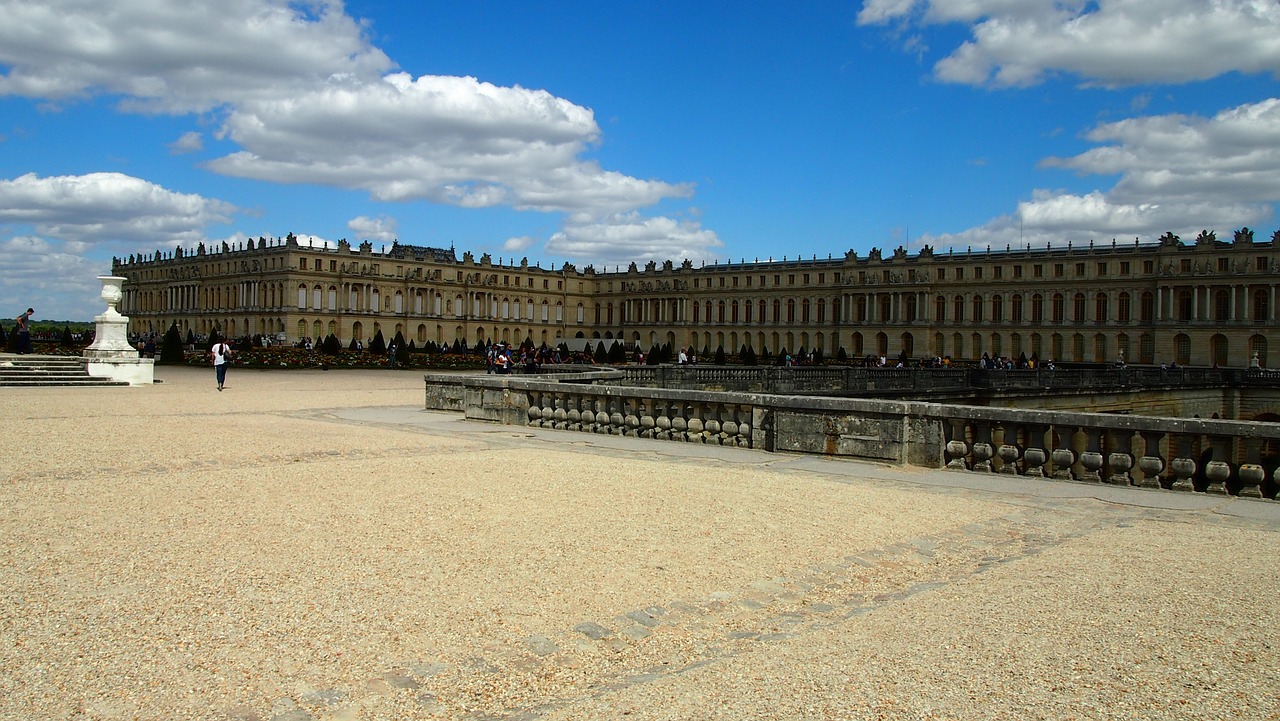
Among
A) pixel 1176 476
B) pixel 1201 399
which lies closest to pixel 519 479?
pixel 1176 476

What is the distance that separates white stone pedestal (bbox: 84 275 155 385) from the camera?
27844mm

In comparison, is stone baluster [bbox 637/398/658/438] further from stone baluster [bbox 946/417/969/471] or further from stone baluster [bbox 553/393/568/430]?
stone baluster [bbox 946/417/969/471]

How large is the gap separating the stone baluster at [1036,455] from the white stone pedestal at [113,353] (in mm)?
25746

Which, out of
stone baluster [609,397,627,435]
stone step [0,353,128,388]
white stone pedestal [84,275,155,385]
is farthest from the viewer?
white stone pedestal [84,275,155,385]

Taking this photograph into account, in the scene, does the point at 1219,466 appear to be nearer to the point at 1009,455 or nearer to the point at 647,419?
the point at 1009,455

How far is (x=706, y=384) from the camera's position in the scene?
2748 cm

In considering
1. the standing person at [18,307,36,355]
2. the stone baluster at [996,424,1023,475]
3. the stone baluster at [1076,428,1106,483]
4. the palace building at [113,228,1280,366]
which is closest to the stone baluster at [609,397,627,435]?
the stone baluster at [996,424,1023,475]

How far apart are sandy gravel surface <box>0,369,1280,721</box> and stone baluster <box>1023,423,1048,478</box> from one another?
4.66ft

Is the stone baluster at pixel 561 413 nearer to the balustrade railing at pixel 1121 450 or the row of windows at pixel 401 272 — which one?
the balustrade railing at pixel 1121 450

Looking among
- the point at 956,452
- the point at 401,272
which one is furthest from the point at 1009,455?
the point at 401,272

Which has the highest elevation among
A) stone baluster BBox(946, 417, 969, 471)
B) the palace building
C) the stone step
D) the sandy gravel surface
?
the palace building

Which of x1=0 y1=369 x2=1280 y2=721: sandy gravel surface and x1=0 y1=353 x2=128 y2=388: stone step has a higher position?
x1=0 y1=353 x2=128 y2=388: stone step

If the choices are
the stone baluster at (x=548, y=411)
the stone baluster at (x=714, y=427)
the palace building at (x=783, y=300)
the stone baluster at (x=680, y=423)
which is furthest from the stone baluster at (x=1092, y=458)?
the palace building at (x=783, y=300)

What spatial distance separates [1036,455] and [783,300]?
305 feet
